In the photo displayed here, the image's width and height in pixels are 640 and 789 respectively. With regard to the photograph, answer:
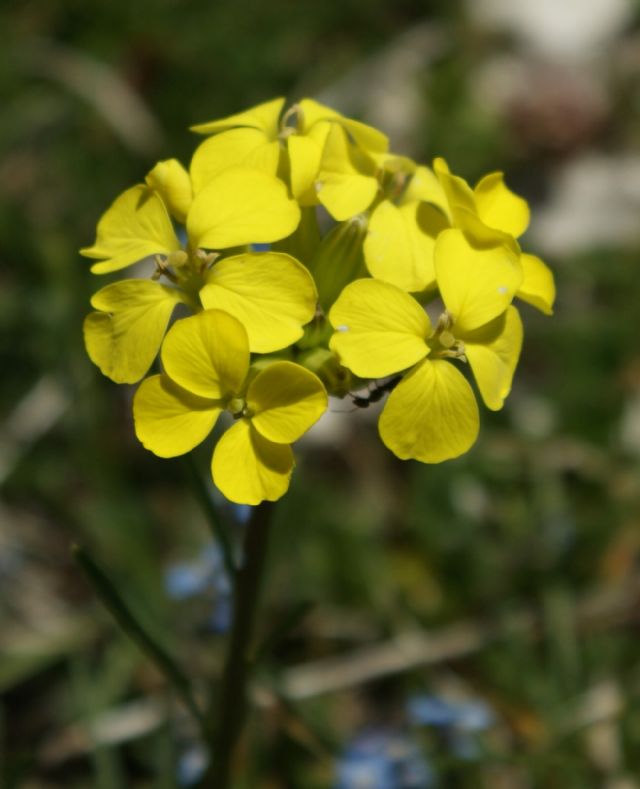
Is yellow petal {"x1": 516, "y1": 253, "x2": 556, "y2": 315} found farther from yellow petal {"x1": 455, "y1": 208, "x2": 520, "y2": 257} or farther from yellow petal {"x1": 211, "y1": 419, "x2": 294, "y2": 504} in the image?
yellow petal {"x1": 211, "y1": 419, "x2": 294, "y2": 504}

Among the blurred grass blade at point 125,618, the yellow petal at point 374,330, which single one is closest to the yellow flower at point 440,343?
the yellow petal at point 374,330

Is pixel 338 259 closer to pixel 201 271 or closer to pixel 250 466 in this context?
pixel 201 271

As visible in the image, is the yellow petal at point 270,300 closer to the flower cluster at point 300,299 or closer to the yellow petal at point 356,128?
the flower cluster at point 300,299

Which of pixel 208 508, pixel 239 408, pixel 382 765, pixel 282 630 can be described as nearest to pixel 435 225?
pixel 239 408

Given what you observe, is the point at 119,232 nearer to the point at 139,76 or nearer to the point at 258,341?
the point at 258,341

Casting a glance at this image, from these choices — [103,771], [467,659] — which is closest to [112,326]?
[103,771]
